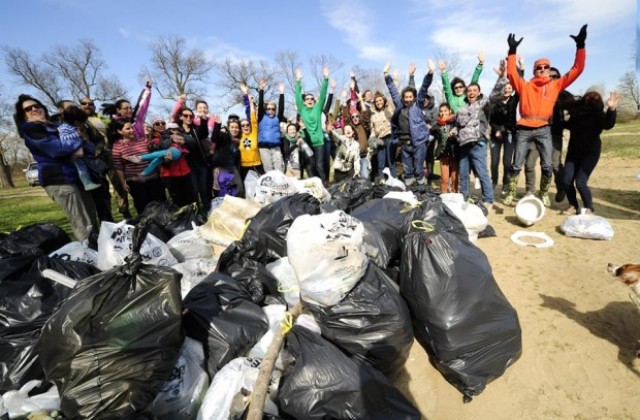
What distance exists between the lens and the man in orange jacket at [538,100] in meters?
3.92

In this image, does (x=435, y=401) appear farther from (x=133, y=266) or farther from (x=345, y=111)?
(x=345, y=111)

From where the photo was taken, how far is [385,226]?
2693 mm

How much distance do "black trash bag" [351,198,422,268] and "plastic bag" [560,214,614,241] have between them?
6.65 ft

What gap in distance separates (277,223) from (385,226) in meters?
0.92

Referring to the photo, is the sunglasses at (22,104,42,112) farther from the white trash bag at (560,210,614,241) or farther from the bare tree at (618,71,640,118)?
the bare tree at (618,71,640,118)

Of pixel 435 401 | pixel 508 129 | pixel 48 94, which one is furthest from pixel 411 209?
pixel 48 94

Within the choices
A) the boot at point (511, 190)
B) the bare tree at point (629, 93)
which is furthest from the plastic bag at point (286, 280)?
the bare tree at point (629, 93)

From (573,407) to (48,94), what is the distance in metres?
32.4

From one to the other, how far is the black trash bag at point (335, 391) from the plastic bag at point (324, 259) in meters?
0.32

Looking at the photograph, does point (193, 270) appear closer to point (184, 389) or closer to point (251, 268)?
point (251, 268)

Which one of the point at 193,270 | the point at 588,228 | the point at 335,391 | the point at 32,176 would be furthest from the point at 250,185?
the point at 588,228

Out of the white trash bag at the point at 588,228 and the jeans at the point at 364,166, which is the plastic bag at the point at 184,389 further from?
the jeans at the point at 364,166

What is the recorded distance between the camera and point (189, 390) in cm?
160

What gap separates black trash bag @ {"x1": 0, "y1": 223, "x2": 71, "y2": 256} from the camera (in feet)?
8.70
